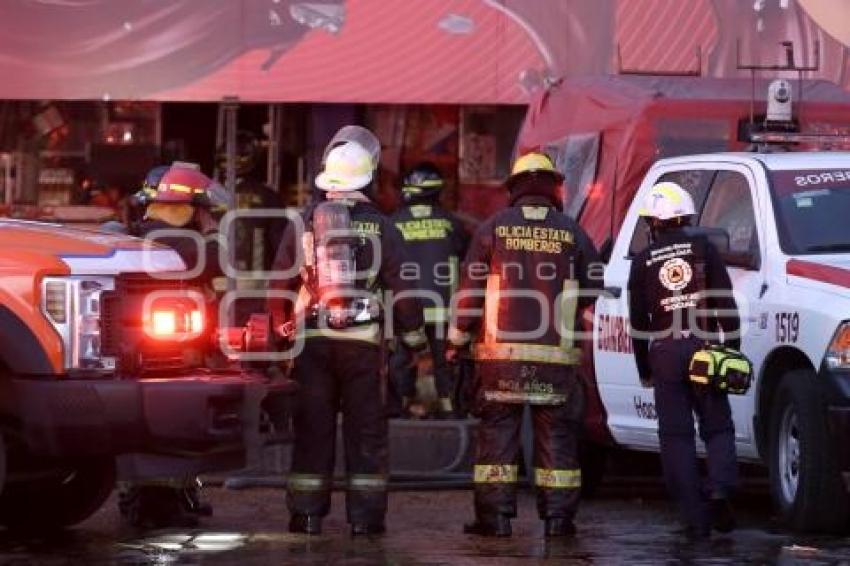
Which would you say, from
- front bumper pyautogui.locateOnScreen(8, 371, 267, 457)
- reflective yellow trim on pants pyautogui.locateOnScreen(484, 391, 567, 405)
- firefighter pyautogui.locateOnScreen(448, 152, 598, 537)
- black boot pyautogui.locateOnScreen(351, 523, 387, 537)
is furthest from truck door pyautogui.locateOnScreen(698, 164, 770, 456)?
front bumper pyautogui.locateOnScreen(8, 371, 267, 457)

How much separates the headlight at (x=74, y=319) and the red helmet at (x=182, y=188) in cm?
211

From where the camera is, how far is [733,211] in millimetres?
11953

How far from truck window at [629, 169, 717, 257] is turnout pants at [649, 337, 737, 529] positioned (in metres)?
1.37

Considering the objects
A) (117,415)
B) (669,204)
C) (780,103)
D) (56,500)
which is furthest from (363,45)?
(117,415)

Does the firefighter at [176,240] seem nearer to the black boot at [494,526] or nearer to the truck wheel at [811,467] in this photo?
the black boot at [494,526]

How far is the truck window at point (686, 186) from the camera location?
39.9ft

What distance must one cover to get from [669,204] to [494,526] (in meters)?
1.72

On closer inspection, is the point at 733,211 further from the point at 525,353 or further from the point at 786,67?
the point at 786,67

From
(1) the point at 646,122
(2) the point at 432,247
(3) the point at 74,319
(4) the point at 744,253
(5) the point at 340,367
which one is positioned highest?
(1) the point at 646,122

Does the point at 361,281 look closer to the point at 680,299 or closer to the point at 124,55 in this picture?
the point at 680,299

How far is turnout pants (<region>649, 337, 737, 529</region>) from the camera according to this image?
1084 cm

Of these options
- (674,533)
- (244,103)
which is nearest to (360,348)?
(674,533)

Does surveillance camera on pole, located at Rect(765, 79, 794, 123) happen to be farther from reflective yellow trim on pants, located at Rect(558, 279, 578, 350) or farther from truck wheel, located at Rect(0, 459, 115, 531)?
truck wheel, located at Rect(0, 459, 115, 531)

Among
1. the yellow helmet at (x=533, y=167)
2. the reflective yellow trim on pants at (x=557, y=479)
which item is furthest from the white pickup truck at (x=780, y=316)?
the reflective yellow trim on pants at (x=557, y=479)
